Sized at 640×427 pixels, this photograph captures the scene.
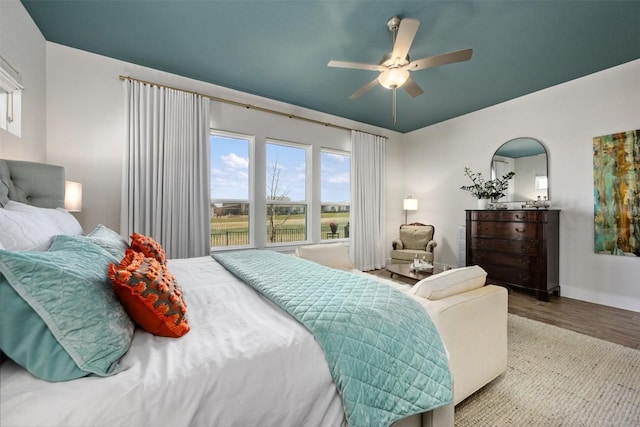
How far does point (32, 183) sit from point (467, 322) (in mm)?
3035

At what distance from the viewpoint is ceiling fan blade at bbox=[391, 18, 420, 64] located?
194 centimetres

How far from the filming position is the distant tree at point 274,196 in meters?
4.25

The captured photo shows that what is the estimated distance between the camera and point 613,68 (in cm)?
317

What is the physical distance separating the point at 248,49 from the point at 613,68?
4.19 meters

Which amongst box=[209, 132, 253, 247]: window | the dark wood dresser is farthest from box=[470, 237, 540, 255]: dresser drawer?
box=[209, 132, 253, 247]: window

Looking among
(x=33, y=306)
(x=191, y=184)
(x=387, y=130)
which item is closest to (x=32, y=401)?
(x=33, y=306)

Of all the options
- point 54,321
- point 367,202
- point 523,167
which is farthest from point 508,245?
point 54,321

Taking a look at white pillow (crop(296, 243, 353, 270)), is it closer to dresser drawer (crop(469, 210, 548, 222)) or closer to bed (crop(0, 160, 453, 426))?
bed (crop(0, 160, 453, 426))

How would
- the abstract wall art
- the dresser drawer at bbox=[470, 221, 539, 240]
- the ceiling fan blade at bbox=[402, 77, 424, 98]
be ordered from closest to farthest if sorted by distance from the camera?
the ceiling fan blade at bbox=[402, 77, 424, 98] < the abstract wall art < the dresser drawer at bbox=[470, 221, 539, 240]

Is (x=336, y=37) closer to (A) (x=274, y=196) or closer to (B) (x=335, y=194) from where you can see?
(A) (x=274, y=196)

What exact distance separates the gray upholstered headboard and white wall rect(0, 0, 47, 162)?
264 millimetres

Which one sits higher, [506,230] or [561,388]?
[506,230]

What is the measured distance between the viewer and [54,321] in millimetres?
709

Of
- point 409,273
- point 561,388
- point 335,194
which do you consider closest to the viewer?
point 561,388
